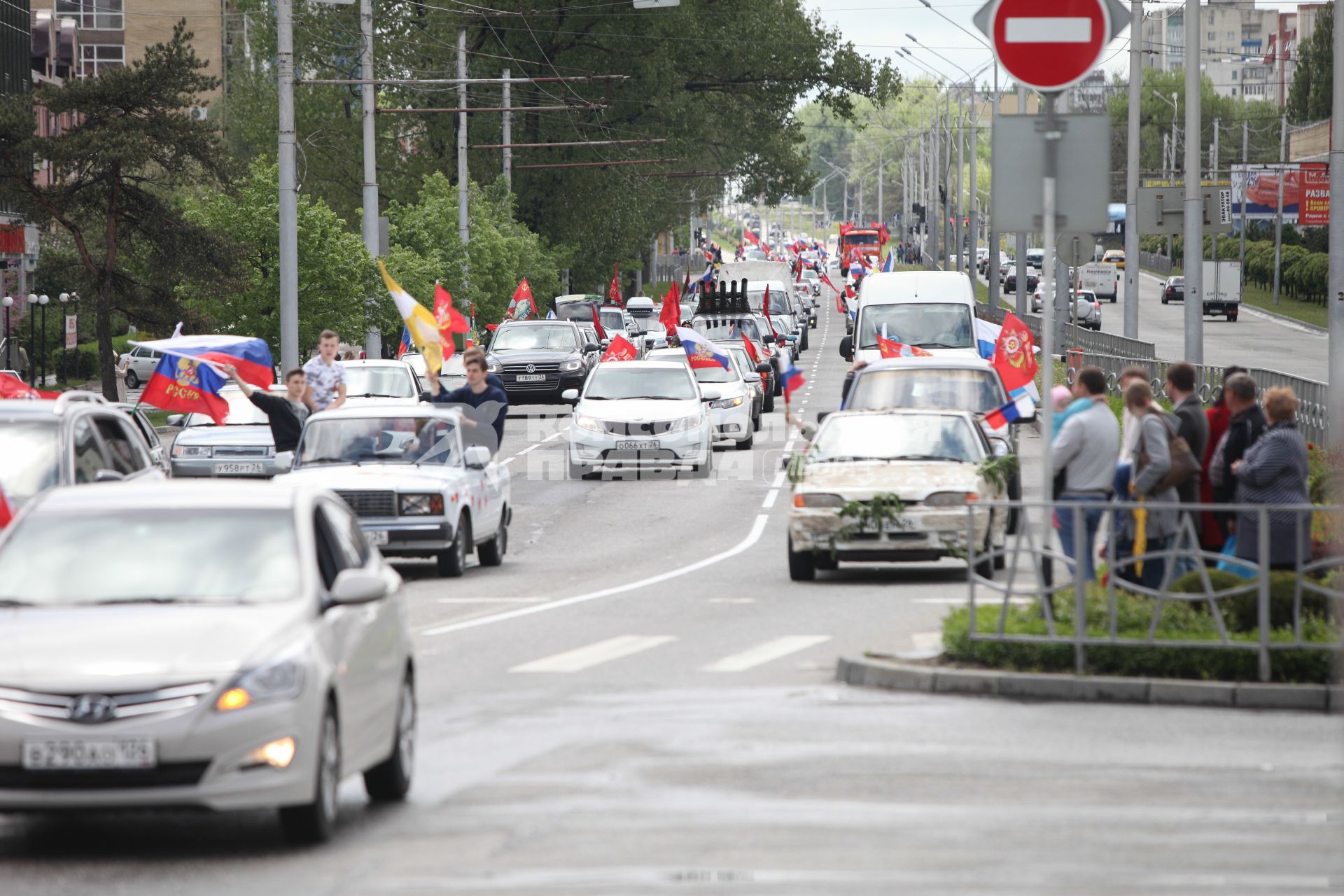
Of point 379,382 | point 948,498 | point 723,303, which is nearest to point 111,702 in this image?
point 948,498

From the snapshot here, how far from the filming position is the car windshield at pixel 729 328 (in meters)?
48.8

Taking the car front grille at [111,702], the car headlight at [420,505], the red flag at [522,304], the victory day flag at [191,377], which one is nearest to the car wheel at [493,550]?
the car headlight at [420,505]

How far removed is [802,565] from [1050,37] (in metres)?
6.82

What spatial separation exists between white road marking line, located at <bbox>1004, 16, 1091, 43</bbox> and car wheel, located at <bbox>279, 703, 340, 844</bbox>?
646 centimetres

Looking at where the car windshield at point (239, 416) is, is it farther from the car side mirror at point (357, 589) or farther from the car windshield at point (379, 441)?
the car side mirror at point (357, 589)

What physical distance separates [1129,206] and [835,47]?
36785mm

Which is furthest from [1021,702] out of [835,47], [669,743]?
[835,47]

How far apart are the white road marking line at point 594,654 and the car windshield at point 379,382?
654 inches

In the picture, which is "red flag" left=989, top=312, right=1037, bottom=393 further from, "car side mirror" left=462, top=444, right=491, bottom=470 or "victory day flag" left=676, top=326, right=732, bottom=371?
"car side mirror" left=462, top=444, right=491, bottom=470

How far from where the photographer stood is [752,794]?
30.1 feet

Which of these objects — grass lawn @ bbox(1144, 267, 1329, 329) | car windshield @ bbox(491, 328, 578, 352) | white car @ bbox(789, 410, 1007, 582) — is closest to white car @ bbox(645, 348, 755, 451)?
car windshield @ bbox(491, 328, 578, 352)

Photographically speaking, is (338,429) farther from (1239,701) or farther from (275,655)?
(275,655)

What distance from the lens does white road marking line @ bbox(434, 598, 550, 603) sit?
1741cm

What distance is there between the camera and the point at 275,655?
26.0ft
